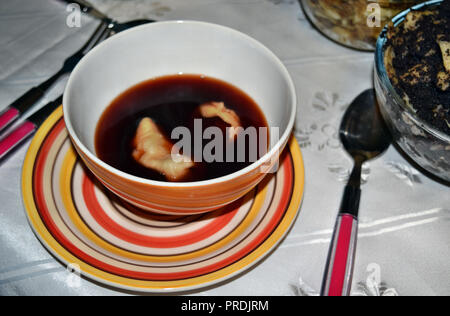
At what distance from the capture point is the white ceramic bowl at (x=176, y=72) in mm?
614

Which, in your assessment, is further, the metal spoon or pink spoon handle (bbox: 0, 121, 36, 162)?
pink spoon handle (bbox: 0, 121, 36, 162)

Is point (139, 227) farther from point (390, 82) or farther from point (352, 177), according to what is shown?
point (390, 82)

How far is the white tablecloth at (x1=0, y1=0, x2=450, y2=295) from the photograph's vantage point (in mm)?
697

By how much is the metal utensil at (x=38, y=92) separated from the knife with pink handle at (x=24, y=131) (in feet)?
0.07

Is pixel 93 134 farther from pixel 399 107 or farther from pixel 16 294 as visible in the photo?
pixel 399 107

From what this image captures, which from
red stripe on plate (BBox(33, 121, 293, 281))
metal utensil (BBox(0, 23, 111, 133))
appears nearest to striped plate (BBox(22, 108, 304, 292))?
red stripe on plate (BBox(33, 121, 293, 281))

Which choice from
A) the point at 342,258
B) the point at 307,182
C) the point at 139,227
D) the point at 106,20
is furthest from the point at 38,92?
the point at 342,258

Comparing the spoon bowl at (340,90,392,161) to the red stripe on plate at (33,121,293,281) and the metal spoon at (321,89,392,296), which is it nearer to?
the metal spoon at (321,89,392,296)

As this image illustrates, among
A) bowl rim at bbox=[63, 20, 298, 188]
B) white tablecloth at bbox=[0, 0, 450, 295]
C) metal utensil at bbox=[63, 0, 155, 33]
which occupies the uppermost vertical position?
bowl rim at bbox=[63, 20, 298, 188]

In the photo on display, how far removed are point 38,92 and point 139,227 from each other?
406mm

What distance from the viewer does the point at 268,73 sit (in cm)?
79

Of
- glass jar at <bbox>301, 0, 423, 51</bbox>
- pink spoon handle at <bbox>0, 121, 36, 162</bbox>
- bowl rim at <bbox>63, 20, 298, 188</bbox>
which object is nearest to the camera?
bowl rim at <bbox>63, 20, 298, 188</bbox>

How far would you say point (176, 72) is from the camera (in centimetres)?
90

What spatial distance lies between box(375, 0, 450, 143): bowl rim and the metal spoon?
0.45ft
